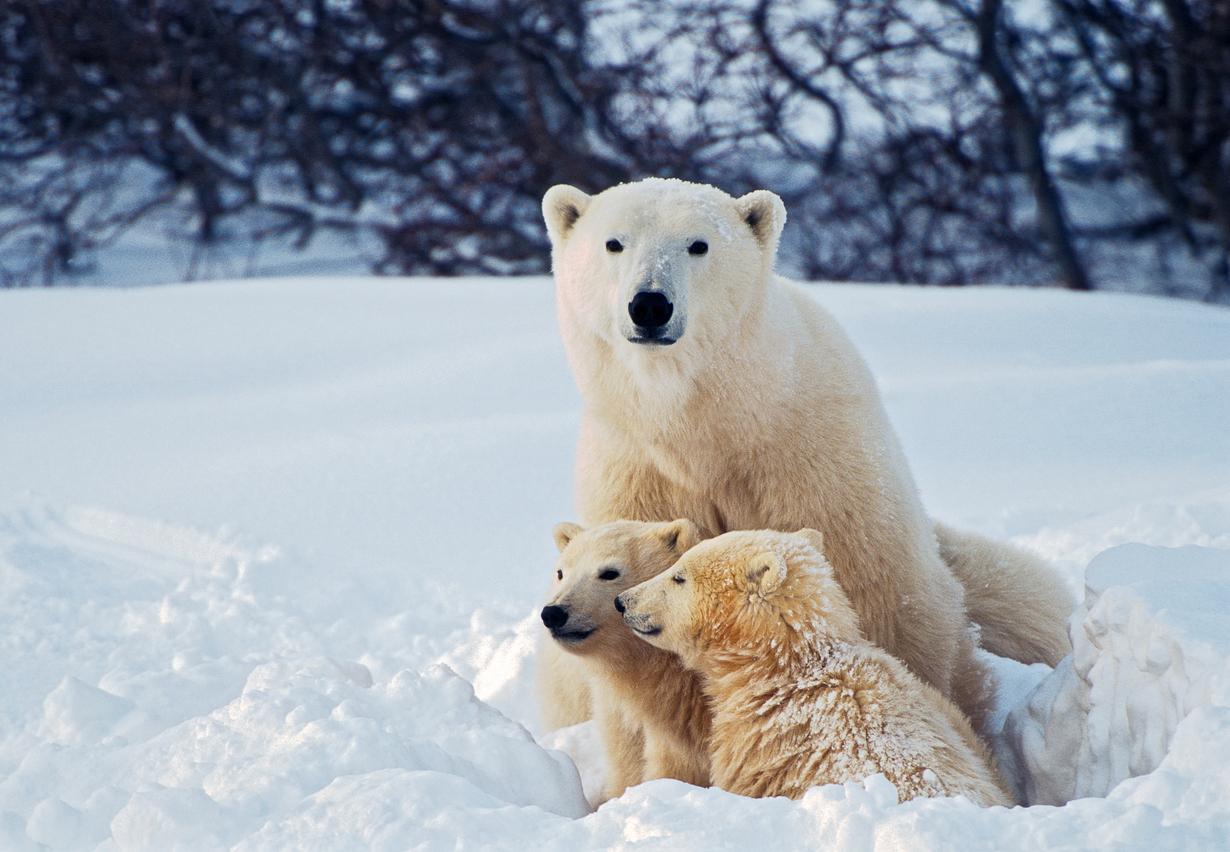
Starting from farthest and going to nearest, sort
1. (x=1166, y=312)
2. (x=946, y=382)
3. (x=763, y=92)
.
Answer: (x=763, y=92)
(x=1166, y=312)
(x=946, y=382)

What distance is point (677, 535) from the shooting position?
303 cm

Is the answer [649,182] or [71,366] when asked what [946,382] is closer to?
[649,182]

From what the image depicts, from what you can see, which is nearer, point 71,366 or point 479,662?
point 479,662

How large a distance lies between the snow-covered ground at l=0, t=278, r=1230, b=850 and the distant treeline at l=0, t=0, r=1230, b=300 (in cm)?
477

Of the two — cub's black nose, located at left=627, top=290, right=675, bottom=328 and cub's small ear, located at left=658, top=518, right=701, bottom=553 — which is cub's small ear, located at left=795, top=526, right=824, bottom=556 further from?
cub's black nose, located at left=627, top=290, right=675, bottom=328

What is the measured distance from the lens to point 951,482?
575 cm

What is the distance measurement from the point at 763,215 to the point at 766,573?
907 mm

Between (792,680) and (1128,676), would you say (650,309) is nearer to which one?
(792,680)

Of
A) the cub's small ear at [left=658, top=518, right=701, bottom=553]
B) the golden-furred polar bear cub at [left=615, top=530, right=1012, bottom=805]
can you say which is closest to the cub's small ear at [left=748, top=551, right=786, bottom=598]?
the golden-furred polar bear cub at [left=615, top=530, right=1012, bottom=805]

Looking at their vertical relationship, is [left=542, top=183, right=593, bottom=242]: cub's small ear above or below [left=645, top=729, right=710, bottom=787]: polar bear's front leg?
above

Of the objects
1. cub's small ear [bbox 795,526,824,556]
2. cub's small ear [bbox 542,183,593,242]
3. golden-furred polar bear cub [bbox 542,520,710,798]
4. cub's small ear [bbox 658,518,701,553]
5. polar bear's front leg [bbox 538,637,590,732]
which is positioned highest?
cub's small ear [bbox 542,183,593,242]

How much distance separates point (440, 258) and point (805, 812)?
→ 39.4 feet

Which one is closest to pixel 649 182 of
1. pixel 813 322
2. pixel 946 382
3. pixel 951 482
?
pixel 813 322

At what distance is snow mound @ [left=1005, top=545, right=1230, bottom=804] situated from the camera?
2371 millimetres
